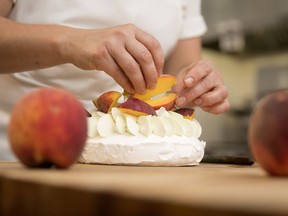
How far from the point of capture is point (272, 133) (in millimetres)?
561

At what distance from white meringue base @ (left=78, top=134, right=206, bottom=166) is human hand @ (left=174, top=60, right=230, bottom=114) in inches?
7.0

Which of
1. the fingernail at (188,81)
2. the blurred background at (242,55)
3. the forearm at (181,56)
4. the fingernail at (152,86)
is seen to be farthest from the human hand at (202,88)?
the blurred background at (242,55)

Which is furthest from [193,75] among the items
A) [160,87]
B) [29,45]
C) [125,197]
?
[125,197]

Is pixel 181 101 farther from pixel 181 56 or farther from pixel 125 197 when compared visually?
pixel 125 197

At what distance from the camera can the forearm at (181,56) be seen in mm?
1581

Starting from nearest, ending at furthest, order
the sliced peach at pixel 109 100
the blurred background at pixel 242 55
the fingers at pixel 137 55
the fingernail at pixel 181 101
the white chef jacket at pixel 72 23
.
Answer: the fingers at pixel 137 55, the sliced peach at pixel 109 100, the fingernail at pixel 181 101, the white chef jacket at pixel 72 23, the blurred background at pixel 242 55

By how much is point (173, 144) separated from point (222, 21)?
9.37ft

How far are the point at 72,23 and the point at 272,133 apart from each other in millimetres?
863

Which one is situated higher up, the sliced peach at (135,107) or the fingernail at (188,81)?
the fingernail at (188,81)

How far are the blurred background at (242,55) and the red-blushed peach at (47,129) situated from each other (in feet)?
9.29

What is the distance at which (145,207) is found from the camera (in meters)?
0.37

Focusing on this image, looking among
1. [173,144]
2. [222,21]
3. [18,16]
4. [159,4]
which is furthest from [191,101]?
[222,21]

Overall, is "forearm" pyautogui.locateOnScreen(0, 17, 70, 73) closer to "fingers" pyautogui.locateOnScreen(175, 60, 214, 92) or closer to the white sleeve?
"fingers" pyautogui.locateOnScreen(175, 60, 214, 92)

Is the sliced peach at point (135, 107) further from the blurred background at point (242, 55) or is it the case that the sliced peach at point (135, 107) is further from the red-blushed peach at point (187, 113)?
the blurred background at point (242, 55)
